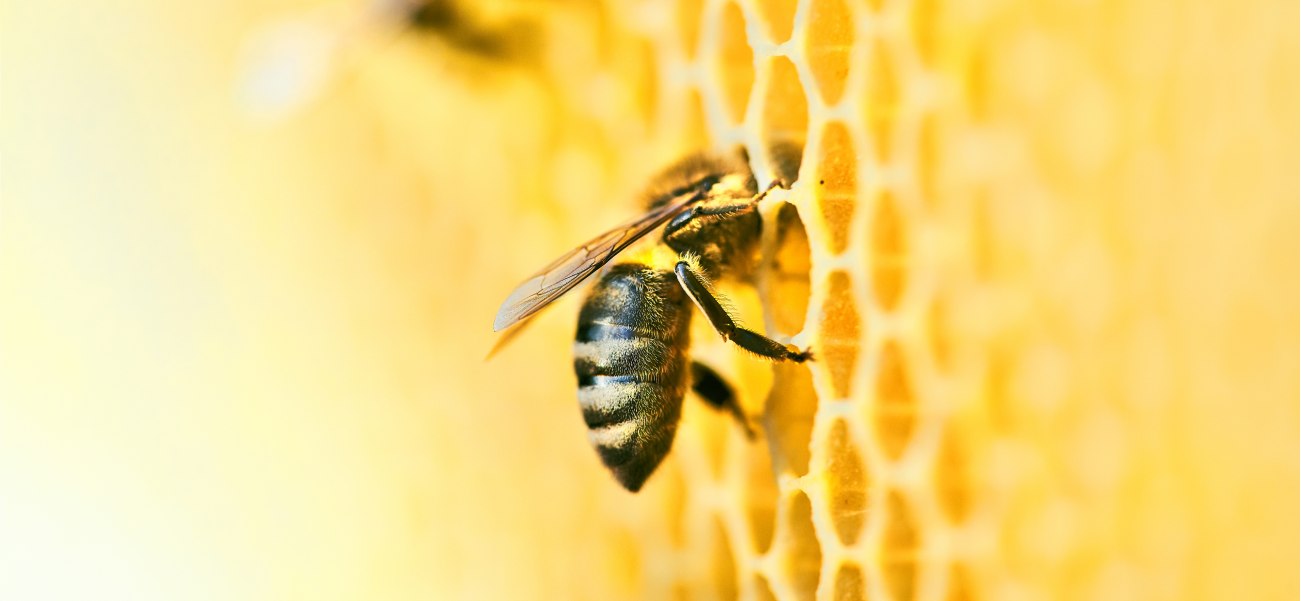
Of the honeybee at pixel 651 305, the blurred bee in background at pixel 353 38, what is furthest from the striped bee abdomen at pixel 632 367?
the blurred bee in background at pixel 353 38

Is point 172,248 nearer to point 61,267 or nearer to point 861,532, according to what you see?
point 61,267

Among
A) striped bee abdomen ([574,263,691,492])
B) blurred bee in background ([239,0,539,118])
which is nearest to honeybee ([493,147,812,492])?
striped bee abdomen ([574,263,691,492])

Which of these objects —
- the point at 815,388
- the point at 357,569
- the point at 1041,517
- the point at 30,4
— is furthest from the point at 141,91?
the point at 1041,517

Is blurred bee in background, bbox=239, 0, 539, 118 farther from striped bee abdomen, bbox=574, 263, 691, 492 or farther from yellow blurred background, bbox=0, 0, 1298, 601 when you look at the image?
striped bee abdomen, bbox=574, 263, 691, 492

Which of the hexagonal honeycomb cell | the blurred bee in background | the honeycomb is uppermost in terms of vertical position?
the blurred bee in background

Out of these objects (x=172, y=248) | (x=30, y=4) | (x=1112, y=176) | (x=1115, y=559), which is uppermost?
(x=30, y=4)

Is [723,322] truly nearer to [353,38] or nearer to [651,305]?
[651,305]

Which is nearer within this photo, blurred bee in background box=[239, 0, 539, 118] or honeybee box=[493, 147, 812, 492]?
honeybee box=[493, 147, 812, 492]
